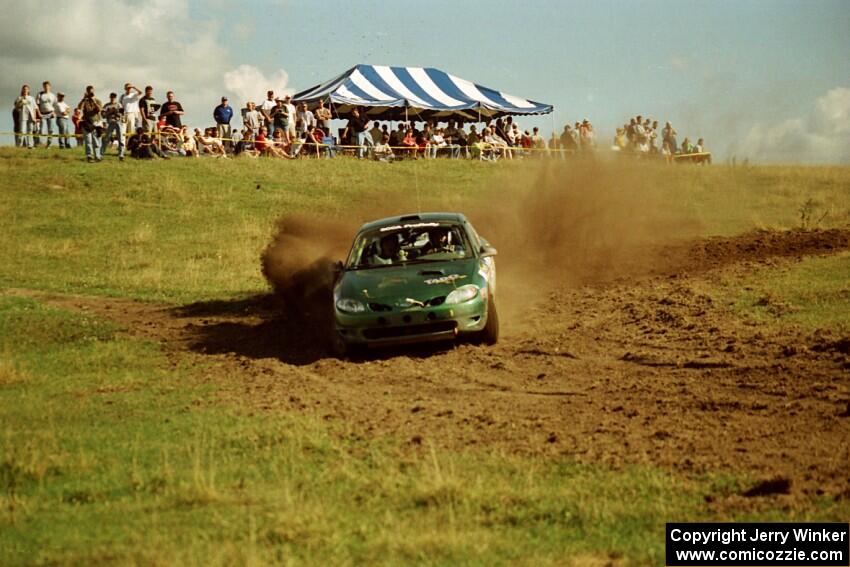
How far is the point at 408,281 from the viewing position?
41.0 feet

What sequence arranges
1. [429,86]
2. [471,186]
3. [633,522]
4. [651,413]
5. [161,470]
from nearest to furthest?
[633,522]
[161,470]
[651,413]
[471,186]
[429,86]

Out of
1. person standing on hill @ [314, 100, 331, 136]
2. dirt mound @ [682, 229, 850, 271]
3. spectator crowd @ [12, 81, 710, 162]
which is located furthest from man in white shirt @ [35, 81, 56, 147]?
dirt mound @ [682, 229, 850, 271]

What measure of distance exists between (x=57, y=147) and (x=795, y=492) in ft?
101

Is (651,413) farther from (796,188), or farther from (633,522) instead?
(796,188)

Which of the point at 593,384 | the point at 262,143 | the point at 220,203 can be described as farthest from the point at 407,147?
the point at 593,384

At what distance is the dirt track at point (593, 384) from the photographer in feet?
25.5

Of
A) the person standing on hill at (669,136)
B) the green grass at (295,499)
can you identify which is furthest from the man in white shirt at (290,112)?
the green grass at (295,499)

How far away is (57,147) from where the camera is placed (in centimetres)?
3325

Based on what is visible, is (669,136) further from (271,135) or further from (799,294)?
(799,294)

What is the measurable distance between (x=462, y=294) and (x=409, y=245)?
5.44 ft

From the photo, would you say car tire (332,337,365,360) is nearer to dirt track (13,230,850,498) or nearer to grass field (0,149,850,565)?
dirt track (13,230,850,498)

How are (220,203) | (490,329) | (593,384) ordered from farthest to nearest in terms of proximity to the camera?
(220,203) → (490,329) → (593,384)

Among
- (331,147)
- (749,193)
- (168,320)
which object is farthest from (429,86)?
(168,320)

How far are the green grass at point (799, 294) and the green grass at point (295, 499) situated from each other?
7.22 m
